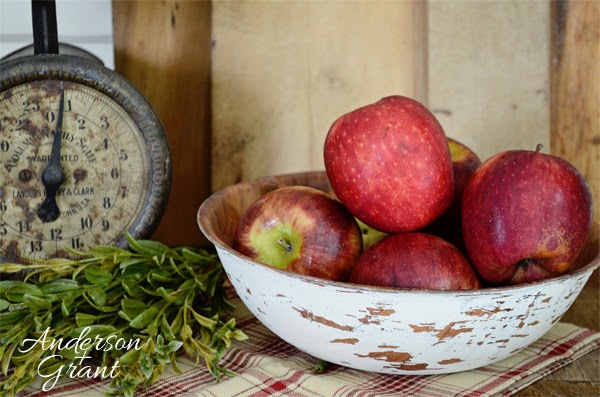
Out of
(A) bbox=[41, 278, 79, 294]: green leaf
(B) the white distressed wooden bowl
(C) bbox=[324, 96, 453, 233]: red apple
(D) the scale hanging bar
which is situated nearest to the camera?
(B) the white distressed wooden bowl

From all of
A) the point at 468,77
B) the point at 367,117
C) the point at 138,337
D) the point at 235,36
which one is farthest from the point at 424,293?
the point at 235,36

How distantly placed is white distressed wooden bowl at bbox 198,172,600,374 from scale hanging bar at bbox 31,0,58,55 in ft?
1.42

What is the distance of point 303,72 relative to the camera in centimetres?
126

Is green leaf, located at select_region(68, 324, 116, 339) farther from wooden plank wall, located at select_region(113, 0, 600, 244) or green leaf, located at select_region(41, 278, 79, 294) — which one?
wooden plank wall, located at select_region(113, 0, 600, 244)

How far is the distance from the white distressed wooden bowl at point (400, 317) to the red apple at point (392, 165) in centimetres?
15

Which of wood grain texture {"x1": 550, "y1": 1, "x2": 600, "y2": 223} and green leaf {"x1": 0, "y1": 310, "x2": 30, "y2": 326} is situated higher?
wood grain texture {"x1": 550, "y1": 1, "x2": 600, "y2": 223}

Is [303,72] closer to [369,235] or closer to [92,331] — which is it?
[369,235]

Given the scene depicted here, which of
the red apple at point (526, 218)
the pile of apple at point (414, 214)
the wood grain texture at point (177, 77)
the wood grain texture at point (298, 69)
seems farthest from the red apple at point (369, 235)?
the wood grain texture at point (177, 77)

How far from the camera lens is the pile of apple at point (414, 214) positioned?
2.42ft

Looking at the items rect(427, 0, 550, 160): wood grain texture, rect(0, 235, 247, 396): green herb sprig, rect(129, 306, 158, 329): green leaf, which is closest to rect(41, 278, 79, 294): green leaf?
rect(0, 235, 247, 396): green herb sprig

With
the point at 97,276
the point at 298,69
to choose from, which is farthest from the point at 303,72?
the point at 97,276

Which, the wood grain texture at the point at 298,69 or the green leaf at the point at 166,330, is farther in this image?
the wood grain texture at the point at 298,69

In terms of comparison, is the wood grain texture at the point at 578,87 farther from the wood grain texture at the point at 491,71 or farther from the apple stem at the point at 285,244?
the apple stem at the point at 285,244

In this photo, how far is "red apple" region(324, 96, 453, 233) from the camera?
78 cm
